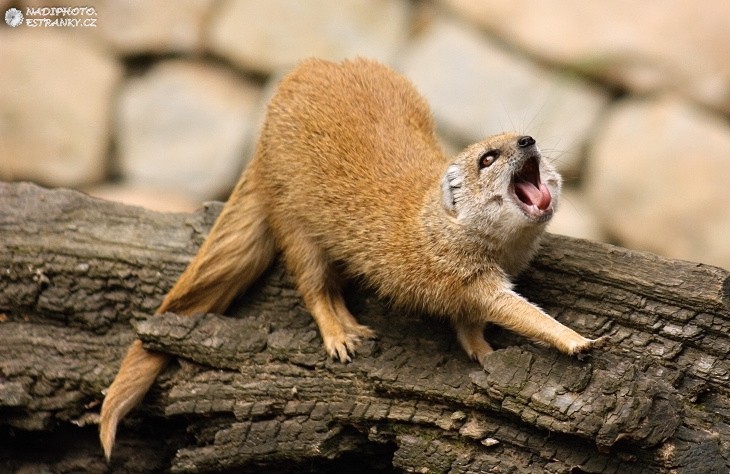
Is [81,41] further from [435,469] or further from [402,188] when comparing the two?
[435,469]

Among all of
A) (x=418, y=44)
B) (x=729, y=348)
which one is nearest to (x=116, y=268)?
(x=729, y=348)

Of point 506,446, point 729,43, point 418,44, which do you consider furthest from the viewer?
point 418,44

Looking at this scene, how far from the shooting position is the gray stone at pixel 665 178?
28.8 feet

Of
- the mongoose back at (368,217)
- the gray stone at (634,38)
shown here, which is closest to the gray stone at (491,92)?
the gray stone at (634,38)

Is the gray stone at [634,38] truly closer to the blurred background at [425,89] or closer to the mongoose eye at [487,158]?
the blurred background at [425,89]

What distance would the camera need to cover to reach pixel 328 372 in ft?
14.8

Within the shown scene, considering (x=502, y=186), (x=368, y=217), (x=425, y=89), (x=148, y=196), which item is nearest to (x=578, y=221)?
(x=425, y=89)

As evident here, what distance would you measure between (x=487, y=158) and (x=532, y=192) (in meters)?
0.27

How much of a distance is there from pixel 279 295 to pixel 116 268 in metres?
0.86

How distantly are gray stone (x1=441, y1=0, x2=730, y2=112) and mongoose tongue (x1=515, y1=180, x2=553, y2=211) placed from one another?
15.6 ft

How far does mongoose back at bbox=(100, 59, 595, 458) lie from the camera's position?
4531mm

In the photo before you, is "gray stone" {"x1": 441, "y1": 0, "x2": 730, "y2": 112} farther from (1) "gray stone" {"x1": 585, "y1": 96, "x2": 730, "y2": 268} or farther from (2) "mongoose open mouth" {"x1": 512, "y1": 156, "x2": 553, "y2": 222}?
(2) "mongoose open mouth" {"x1": 512, "y1": 156, "x2": 553, "y2": 222}

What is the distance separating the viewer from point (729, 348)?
4172 millimetres

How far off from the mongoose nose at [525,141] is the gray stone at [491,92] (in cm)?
483
